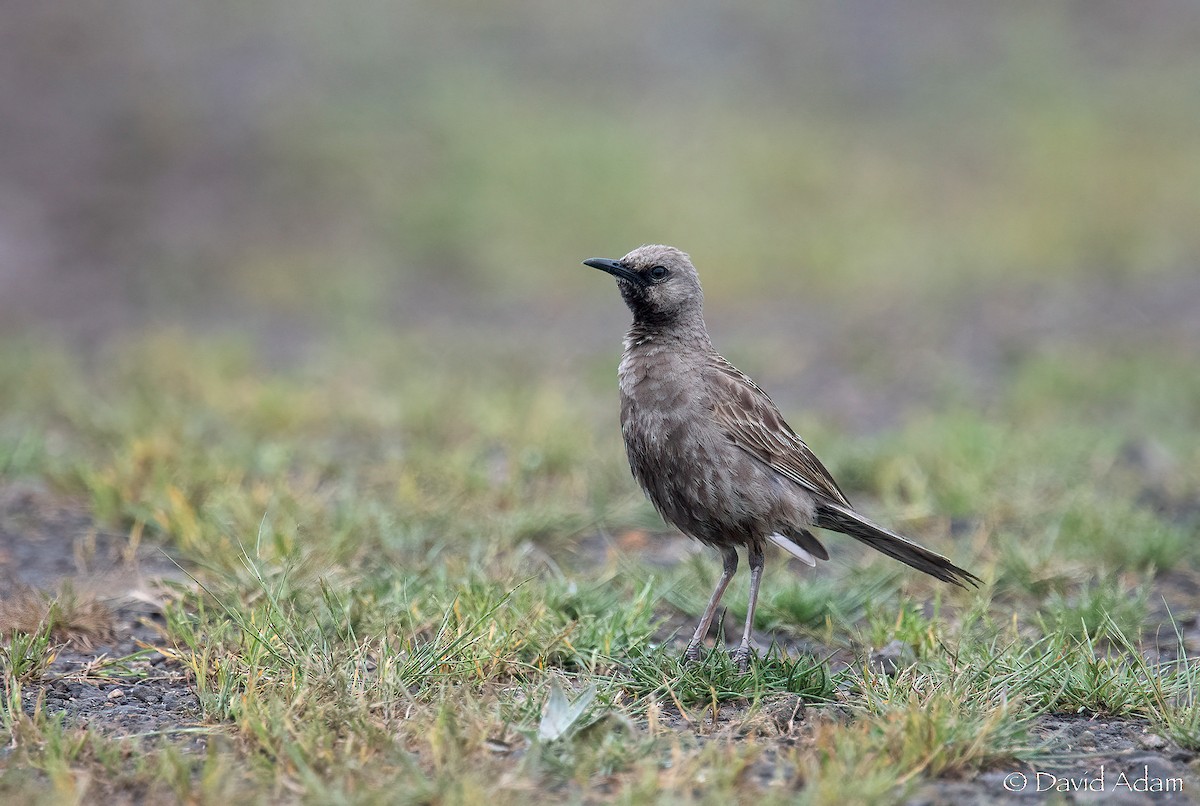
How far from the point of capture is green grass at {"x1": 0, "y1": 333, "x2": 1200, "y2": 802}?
11.3ft

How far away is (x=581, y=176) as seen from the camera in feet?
50.0

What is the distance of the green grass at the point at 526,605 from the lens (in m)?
3.44

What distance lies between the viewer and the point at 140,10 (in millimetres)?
15914

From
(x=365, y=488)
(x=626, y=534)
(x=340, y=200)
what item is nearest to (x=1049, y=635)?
(x=626, y=534)

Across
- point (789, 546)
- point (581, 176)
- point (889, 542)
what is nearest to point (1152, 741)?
point (889, 542)

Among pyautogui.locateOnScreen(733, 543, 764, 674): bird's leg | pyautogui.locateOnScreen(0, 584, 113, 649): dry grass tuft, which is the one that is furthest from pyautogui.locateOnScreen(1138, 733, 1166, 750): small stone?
pyautogui.locateOnScreen(0, 584, 113, 649): dry grass tuft

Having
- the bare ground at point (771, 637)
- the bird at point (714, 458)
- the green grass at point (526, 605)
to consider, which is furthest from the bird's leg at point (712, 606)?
the bare ground at point (771, 637)

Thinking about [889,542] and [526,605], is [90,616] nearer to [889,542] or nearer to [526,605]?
[526,605]

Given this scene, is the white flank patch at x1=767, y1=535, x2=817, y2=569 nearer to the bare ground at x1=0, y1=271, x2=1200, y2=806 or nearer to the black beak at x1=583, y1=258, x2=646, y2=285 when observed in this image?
the bare ground at x1=0, y1=271, x2=1200, y2=806

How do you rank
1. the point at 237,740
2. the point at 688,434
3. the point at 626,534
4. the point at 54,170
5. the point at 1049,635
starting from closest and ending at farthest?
the point at 237,740 < the point at 1049,635 < the point at 688,434 < the point at 626,534 < the point at 54,170

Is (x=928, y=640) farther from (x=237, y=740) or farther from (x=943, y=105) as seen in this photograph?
(x=943, y=105)

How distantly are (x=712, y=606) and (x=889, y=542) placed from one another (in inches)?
29.3

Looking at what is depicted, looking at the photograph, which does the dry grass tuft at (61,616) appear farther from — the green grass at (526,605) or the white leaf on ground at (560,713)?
the white leaf on ground at (560,713)

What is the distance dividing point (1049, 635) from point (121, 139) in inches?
505
